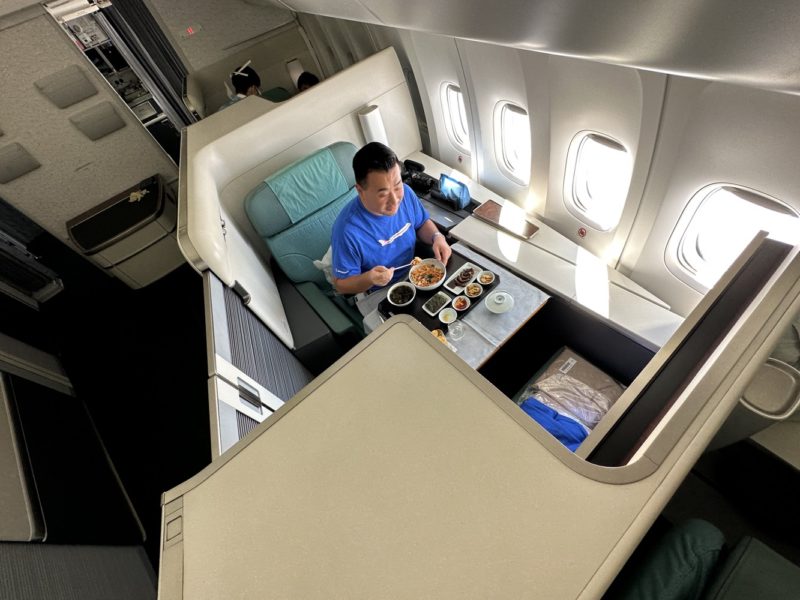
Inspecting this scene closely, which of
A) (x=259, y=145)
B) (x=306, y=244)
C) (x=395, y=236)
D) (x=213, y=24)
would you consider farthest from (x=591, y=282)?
(x=213, y=24)

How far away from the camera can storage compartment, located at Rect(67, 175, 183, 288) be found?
165 inches

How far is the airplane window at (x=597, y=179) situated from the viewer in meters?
2.45

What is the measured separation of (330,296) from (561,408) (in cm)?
190

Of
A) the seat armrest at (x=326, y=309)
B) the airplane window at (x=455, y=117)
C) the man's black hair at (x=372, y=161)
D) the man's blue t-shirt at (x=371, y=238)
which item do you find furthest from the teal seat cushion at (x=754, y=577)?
the airplane window at (x=455, y=117)

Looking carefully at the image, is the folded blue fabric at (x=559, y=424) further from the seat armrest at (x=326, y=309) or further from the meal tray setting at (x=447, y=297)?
the seat armrest at (x=326, y=309)

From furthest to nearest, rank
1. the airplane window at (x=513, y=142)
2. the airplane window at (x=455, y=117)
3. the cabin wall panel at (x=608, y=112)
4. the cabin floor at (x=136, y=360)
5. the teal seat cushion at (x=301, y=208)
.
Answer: the airplane window at (x=455, y=117), the cabin floor at (x=136, y=360), the airplane window at (x=513, y=142), the teal seat cushion at (x=301, y=208), the cabin wall panel at (x=608, y=112)

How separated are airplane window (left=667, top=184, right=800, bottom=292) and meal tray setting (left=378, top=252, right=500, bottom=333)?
1.11 metres

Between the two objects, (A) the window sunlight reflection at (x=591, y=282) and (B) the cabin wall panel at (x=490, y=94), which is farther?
(B) the cabin wall panel at (x=490, y=94)

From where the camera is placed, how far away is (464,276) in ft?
8.55

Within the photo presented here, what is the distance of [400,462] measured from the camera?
2.61 feet

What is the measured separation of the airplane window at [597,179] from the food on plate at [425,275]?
1.22 m

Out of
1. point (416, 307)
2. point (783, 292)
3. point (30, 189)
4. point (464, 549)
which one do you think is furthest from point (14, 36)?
point (783, 292)

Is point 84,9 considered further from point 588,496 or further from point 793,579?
point 793,579

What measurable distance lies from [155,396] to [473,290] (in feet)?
11.2
